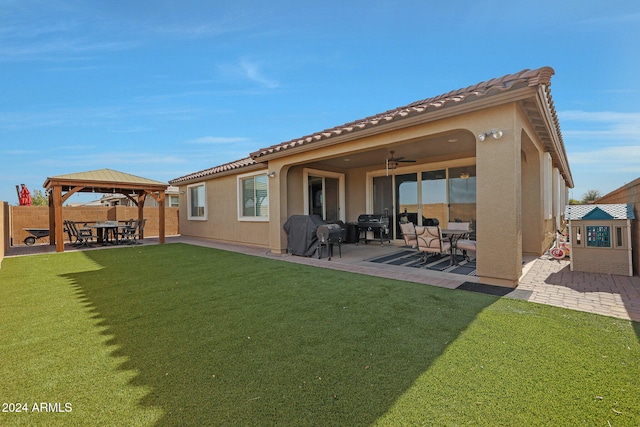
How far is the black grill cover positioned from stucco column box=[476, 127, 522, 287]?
4367mm

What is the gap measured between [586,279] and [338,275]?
4607mm

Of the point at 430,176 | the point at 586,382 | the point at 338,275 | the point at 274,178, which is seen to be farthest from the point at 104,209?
the point at 586,382

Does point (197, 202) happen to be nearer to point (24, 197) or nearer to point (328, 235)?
point (328, 235)

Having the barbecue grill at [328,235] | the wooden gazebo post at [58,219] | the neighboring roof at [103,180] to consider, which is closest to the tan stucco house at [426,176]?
the barbecue grill at [328,235]

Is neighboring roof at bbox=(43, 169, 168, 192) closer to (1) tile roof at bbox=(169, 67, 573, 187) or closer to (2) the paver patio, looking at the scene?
(1) tile roof at bbox=(169, 67, 573, 187)

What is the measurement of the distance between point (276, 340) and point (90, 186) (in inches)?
494

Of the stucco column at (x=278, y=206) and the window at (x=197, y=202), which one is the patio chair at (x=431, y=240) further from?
the window at (x=197, y=202)

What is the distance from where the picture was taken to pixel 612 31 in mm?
9039

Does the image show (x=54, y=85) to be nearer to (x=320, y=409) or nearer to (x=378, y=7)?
(x=378, y=7)

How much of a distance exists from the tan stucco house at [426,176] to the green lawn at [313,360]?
6.59ft

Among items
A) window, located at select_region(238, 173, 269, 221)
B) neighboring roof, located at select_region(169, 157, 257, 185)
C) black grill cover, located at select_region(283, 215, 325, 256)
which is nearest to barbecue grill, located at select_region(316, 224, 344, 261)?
black grill cover, located at select_region(283, 215, 325, 256)

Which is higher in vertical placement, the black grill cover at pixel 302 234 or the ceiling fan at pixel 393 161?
the ceiling fan at pixel 393 161

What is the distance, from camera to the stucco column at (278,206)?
8.91 m

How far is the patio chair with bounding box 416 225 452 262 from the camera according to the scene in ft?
21.5
